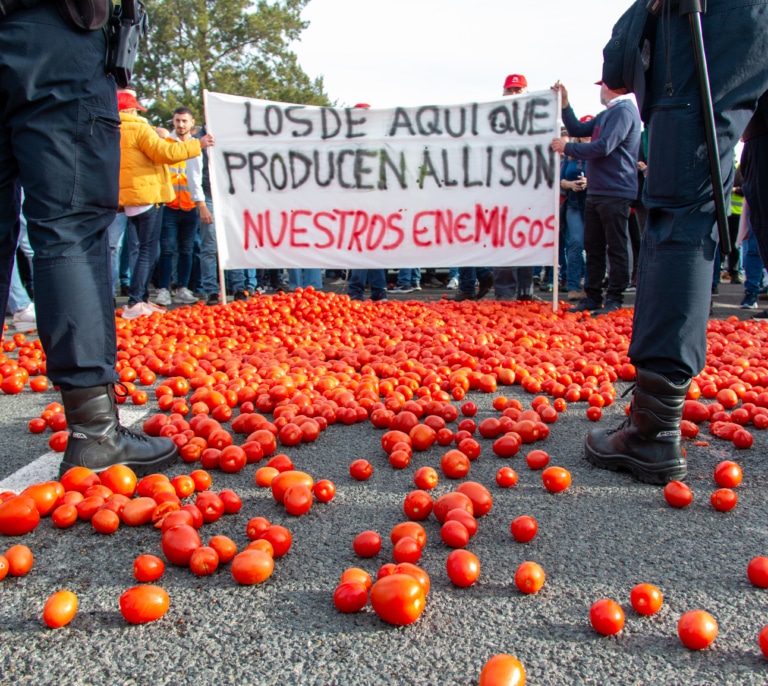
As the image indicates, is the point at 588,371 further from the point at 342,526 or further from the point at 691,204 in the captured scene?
the point at 342,526

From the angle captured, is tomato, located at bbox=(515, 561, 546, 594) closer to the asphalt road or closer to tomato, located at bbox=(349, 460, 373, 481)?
the asphalt road

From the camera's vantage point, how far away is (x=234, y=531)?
232 cm

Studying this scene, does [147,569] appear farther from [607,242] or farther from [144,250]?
[144,250]

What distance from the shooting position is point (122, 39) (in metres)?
2.63

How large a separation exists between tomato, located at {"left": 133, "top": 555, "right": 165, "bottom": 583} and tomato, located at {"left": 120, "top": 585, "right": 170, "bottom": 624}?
0.16m

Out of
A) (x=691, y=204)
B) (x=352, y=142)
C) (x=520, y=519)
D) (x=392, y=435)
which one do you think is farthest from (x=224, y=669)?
(x=352, y=142)

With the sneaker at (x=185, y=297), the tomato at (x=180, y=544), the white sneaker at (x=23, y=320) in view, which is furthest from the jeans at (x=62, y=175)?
the sneaker at (x=185, y=297)

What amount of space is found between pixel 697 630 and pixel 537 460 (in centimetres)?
118

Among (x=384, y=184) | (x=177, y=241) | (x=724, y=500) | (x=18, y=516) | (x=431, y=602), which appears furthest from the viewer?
(x=177, y=241)

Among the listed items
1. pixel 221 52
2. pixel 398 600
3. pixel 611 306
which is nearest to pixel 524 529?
pixel 398 600

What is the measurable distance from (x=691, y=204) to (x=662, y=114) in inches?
14.3

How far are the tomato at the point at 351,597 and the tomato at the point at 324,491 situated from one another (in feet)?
2.26

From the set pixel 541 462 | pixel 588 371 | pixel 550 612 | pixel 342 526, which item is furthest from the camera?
pixel 588 371

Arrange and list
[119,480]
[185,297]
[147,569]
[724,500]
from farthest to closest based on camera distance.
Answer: [185,297]
[119,480]
[724,500]
[147,569]
